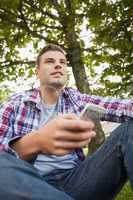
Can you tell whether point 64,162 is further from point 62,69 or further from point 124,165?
point 62,69

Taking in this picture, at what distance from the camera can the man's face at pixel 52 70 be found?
355 cm

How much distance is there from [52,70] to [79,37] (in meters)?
5.11

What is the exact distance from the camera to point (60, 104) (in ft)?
11.4

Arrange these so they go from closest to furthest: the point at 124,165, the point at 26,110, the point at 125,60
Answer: the point at 124,165
the point at 26,110
the point at 125,60

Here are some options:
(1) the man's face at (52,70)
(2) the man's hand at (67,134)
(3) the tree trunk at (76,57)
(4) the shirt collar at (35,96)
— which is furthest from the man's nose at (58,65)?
(3) the tree trunk at (76,57)

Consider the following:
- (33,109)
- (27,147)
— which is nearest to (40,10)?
(33,109)

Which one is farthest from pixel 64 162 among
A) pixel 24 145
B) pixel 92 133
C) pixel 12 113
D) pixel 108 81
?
pixel 108 81

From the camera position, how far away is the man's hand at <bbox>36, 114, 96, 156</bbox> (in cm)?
182

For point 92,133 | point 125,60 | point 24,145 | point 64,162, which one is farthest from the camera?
point 125,60

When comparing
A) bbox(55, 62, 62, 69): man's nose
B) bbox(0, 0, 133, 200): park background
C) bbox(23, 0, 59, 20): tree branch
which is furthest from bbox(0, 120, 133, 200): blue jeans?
bbox(23, 0, 59, 20): tree branch

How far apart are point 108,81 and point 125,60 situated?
783mm

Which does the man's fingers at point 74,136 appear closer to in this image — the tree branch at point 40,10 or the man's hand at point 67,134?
the man's hand at point 67,134

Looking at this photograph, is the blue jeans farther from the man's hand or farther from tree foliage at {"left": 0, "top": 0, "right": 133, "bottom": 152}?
tree foliage at {"left": 0, "top": 0, "right": 133, "bottom": 152}

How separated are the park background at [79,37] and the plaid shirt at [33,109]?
362 centimetres
